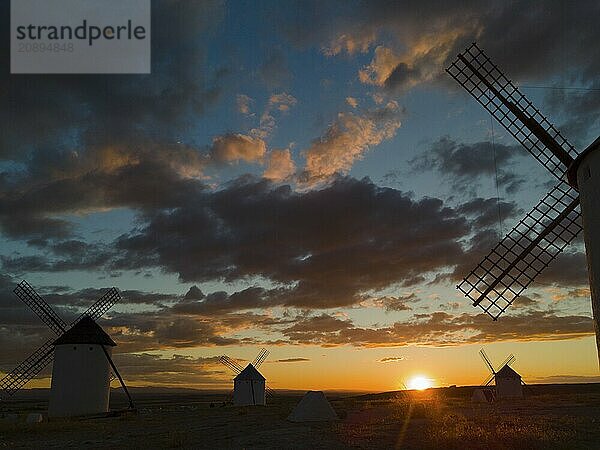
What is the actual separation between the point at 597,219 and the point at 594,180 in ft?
3.52

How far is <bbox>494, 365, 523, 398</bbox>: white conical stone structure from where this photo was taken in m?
52.9

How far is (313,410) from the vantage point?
2514 centimetres

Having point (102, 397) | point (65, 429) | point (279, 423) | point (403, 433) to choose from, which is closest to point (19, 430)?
point (65, 429)

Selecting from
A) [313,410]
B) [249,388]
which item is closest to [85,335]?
[249,388]

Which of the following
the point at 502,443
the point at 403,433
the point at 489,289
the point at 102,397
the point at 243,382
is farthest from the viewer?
the point at 243,382

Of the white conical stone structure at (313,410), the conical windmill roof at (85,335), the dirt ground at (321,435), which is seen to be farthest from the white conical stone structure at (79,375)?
the white conical stone structure at (313,410)

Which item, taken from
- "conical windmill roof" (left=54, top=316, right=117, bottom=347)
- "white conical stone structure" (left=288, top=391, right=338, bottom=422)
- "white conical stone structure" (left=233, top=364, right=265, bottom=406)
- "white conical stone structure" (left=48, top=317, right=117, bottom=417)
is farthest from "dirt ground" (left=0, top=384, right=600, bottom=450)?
"white conical stone structure" (left=233, top=364, right=265, bottom=406)

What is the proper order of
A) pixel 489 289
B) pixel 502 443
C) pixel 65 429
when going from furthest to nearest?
pixel 65 429
pixel 489 289
pixel 502 443

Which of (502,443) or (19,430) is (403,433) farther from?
(19,430)

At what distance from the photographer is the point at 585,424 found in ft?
66.9

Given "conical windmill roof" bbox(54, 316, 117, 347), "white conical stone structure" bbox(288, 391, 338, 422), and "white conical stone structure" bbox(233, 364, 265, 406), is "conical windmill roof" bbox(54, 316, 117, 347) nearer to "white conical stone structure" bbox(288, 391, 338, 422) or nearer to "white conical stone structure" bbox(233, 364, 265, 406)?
"white conical stone structure" bbox(233, 364, 265, 406)

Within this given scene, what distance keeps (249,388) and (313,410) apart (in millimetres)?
20567

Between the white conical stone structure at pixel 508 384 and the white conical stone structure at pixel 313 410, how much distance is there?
33942 millimetres

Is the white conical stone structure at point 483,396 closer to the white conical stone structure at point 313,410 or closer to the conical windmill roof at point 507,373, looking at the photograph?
the conical windmill roof at point 507,373
